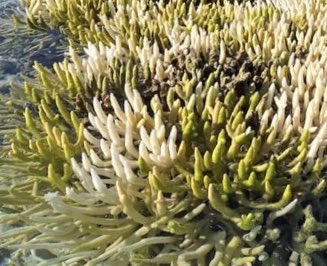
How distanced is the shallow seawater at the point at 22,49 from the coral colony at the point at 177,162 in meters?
0.73

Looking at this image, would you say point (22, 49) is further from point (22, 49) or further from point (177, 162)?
point (177, 162)

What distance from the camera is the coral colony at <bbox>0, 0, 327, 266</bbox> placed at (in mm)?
2416

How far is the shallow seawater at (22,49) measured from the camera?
13.7 feet

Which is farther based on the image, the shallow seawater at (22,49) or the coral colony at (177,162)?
the shallow seawater at (22,49)

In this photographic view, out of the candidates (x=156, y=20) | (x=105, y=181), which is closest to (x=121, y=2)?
(x=156, y=20)

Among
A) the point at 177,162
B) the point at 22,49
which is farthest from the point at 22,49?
the point at 177,162

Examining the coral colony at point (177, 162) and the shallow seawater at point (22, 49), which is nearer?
the coral colony at point (177, 162)

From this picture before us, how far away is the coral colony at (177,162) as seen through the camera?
7.93 ft

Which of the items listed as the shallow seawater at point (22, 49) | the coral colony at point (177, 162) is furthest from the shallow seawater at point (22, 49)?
the coral colony at point (177, 162)

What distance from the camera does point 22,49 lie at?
4.46 m

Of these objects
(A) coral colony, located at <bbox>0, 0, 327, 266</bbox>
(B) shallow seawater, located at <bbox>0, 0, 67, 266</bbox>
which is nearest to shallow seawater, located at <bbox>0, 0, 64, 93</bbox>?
(B) shallow seawater, located at <bbox>0, 0, 67, 266</bbox>

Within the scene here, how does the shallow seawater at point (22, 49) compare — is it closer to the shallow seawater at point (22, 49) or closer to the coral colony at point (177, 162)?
the shallow seawater at point (22, 49)

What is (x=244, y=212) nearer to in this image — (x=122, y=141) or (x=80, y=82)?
(x=122, y=141)

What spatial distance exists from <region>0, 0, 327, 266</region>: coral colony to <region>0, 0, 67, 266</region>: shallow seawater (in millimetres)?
733
